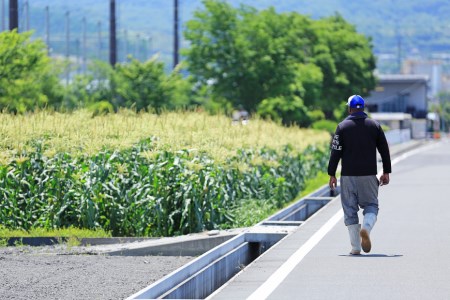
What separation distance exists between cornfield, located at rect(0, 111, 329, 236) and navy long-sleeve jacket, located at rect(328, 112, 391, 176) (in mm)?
4571

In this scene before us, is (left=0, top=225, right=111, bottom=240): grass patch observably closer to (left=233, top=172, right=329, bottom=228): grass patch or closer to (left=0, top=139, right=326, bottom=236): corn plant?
(left=0, top=139, right=326, bottom=236): corn plant

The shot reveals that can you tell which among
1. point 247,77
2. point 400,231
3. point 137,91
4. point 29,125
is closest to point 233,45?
point 247,77

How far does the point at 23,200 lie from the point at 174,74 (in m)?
34.5

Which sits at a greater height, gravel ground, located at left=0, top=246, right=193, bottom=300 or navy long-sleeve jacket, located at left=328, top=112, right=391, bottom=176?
navy long-sleeve jacket, located at left=328, top=112, right=391, bottom=176

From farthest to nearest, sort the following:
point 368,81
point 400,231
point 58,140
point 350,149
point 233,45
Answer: point 368,81
point 233,45
point 58,140
point 400,231
point 350,149

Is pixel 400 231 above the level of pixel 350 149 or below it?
below

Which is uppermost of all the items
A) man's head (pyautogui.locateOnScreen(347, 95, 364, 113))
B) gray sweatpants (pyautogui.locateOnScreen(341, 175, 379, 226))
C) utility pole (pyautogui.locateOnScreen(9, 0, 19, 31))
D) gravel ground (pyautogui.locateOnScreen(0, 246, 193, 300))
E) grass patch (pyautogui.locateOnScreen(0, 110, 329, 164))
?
utility pole (pyautogui.locateOnScreen(9, 0, 19, 31))

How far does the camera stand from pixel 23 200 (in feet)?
62.7

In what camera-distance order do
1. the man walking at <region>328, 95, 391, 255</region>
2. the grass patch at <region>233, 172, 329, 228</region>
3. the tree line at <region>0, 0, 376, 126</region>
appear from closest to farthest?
the man walking at <region>328, 95, 391, 255</region> → the grass patch at <region>233, 172, 329, 228</region> → the tree line at <region>0, 0, 376, 126</region>

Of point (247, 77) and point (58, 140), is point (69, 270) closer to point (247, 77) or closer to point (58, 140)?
point (58, 140)

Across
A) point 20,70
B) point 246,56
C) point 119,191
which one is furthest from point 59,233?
point 246,56

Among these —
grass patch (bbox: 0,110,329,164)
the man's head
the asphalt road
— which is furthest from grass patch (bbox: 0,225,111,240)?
the man's head

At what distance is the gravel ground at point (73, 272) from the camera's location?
41.7 feet

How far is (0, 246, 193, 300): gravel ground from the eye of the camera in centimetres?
1272
